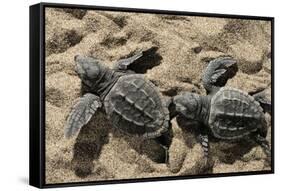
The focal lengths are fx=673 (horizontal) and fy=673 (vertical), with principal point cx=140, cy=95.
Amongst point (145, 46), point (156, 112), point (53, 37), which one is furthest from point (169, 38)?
point (53, 37)

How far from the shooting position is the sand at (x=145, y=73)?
379cm

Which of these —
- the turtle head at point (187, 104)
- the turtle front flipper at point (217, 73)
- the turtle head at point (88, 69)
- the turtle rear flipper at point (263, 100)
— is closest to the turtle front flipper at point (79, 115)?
the turtle head at point (88, 69)

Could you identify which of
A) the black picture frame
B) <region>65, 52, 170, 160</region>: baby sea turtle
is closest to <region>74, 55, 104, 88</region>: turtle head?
<region>65, 52, 170, 160</region>: baby sea turtle

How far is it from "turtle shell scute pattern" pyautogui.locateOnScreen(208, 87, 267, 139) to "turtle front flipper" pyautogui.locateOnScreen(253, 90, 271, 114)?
0.18 ft

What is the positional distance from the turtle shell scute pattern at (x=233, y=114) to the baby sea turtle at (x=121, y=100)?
36 cm

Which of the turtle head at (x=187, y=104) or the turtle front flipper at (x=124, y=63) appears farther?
the turtle head at (x=187, y=104)

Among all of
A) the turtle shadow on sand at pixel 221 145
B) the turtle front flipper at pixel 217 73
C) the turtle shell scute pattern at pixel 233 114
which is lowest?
the turtle shadow on sand at pixel 221 145

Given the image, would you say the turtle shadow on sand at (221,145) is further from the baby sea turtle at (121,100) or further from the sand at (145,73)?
the baby sea turtle at (121,100)

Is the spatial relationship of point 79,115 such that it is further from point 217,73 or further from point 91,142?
point 217,73

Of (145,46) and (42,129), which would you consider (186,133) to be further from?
(42,129)

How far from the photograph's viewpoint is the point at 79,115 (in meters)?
3.78

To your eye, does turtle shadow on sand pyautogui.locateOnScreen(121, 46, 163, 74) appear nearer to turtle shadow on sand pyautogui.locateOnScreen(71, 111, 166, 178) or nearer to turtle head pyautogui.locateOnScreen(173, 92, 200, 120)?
turtle head pyautogui.locateOnScreen(173, 92, 200, 120)

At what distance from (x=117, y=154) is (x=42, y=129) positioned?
0.49 metres

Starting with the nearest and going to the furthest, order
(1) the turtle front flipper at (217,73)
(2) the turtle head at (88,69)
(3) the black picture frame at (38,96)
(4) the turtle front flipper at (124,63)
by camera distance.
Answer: (3) the black picture frame at (38,96) → (2) the turtle head at (88,69) → (4) the turtle front flipper at (124,63) → (1) the turtle front flipper at (217,73)
